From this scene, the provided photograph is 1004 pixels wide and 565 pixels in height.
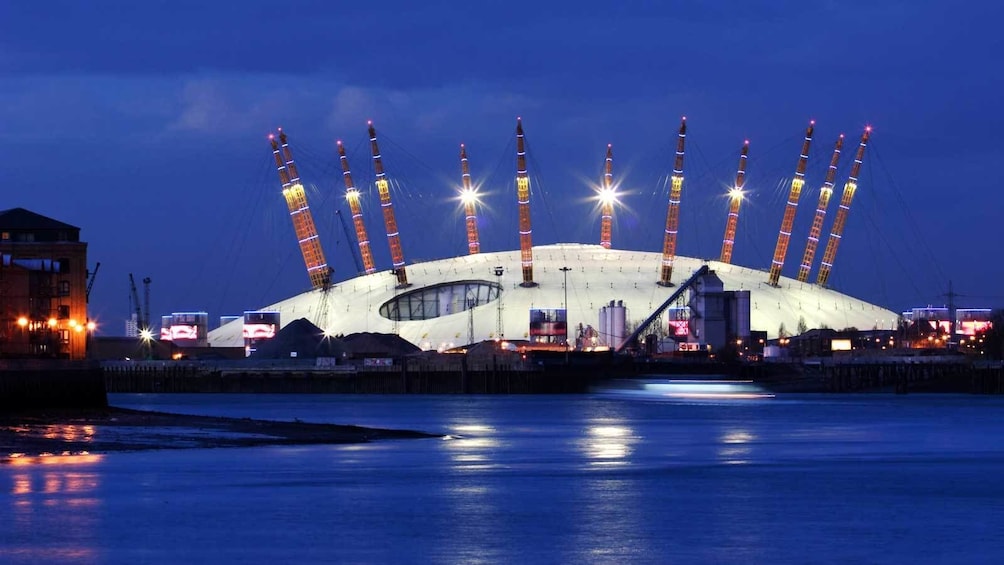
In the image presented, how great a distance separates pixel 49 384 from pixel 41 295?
423 inches

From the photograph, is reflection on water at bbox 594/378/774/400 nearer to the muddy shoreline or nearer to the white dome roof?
the white dome roof

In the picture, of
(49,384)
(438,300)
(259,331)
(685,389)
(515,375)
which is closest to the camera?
(49,384)

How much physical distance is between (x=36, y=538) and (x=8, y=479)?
1089 cm

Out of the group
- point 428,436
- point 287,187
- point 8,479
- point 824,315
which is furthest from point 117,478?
point 824,315

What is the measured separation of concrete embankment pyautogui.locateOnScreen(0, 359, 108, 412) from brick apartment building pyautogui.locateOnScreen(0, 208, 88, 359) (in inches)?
272

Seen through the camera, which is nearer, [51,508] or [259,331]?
[51,508]

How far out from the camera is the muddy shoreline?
53219 mm

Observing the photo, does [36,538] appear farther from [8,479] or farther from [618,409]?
[618,409]

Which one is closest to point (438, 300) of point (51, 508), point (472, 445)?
point (472, 445)

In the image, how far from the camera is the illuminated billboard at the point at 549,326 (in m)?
173

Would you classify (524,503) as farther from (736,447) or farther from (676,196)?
(676,196)

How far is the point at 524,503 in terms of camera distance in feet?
122

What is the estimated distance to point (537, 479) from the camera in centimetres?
4347

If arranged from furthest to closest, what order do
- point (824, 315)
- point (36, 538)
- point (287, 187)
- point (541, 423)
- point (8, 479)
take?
point (824, 315) < point (287, 187) < point (541, 423) < point (8, 479) < point (36, 538)
